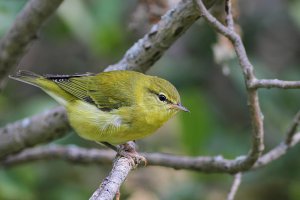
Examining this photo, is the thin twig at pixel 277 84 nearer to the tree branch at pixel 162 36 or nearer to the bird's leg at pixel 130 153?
the tree branch at pixel 162 36

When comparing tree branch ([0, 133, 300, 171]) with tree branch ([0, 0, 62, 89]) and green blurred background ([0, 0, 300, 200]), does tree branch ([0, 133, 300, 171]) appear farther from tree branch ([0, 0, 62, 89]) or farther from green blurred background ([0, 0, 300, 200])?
tree branch ([0, 0, 62, 89])

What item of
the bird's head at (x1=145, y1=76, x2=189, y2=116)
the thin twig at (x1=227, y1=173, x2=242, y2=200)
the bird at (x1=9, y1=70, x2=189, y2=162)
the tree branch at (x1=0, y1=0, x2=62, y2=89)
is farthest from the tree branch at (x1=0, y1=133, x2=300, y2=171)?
the tree branch at (x1=0, y1=0, x2=62, y2=89)

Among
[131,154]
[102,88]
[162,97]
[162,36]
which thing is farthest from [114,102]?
[162,36]

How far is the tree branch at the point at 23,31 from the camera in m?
3.89

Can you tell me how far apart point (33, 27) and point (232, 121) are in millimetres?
2641

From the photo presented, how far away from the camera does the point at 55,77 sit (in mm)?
4559

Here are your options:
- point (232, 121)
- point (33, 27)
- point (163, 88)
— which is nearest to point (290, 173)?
point (232, 121)

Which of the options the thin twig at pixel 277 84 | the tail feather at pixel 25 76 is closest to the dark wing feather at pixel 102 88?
the tail feather at pixel 25 76

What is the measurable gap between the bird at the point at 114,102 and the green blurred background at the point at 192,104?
42cm

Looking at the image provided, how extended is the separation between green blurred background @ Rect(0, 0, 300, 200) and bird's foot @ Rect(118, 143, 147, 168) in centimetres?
38

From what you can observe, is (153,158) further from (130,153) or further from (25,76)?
(25,76)

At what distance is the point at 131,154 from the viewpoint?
12.0 feet

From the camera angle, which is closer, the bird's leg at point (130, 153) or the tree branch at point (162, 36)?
the tree branch at point (162, 36)

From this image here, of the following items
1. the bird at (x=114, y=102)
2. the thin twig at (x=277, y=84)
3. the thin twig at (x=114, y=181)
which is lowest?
the thin twig at (x=114, y=181)
